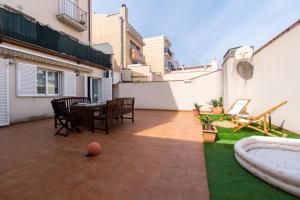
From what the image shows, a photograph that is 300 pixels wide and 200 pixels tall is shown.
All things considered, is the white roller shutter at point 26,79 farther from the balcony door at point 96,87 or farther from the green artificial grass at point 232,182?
the green artificial grass at point 232,182

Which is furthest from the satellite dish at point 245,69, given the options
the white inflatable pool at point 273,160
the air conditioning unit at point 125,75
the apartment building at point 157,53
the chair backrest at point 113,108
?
the apartment building at point 157,53

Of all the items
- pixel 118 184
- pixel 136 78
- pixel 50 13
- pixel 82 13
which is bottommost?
pixel 118 184

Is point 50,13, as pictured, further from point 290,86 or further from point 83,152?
point 290,86

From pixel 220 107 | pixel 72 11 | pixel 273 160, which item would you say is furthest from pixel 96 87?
pixel 273 160

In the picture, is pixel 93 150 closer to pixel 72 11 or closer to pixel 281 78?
pixel 281 78

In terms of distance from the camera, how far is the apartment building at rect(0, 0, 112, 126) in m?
6.03

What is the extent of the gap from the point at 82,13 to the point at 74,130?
930 cm

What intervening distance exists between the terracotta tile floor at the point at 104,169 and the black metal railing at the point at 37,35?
435 centimetres

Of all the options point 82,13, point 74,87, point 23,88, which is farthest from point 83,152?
point 82,13

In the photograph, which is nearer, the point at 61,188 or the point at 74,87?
the point at 61,188

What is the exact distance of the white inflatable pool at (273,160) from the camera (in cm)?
199

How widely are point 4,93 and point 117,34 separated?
451 inches

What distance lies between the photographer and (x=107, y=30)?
1580 cm

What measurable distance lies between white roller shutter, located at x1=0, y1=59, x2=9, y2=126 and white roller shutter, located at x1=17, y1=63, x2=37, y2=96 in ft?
1.59
